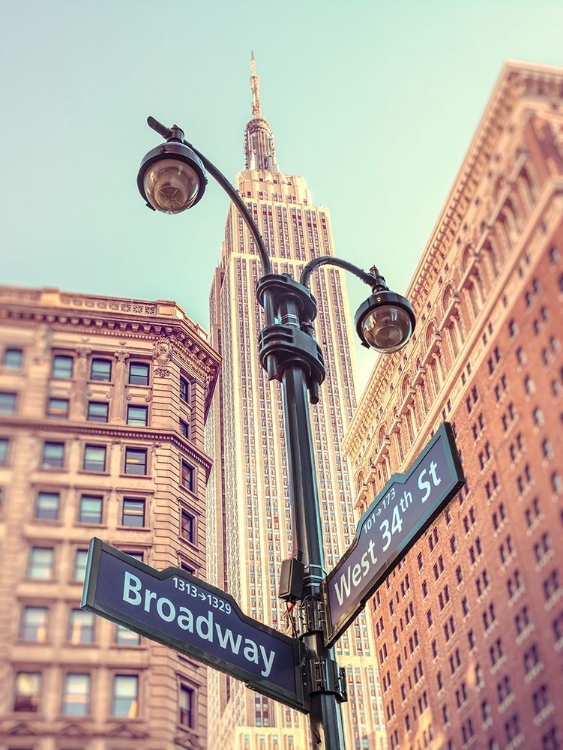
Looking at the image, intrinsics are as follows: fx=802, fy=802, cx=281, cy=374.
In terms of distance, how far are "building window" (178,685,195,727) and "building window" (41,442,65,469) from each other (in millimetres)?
4035

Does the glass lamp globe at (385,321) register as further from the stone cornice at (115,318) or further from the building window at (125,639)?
the building window at (125,639)

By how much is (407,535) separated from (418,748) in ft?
41.8

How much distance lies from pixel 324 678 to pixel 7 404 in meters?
4.33

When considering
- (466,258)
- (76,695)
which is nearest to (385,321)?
(466,258)

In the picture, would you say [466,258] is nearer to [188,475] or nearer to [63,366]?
[63,366]

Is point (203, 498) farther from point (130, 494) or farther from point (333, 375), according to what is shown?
point (333, 375)

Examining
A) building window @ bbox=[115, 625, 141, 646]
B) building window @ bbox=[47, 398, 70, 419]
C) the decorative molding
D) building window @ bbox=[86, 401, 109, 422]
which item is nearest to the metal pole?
building window @ bbox=[47, 398, 70, 419]

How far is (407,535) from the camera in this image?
3920 mm

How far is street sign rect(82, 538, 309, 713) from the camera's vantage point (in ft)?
12.3

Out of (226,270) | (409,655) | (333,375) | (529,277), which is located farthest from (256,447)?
(529,277)

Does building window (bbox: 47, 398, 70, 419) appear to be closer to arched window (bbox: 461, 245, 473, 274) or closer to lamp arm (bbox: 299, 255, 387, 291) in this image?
lamp arm (bbox: 299, 255, 387, 291)

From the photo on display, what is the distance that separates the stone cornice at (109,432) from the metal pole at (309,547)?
349 cm

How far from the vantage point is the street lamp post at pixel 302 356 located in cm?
402

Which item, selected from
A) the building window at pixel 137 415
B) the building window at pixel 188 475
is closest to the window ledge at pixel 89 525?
the building window at pixel 137 415
